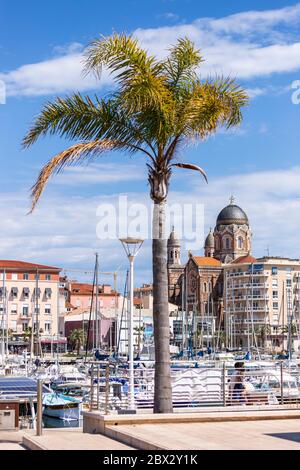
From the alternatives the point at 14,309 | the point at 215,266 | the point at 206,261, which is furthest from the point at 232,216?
the point at 14,309

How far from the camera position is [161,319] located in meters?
17.4

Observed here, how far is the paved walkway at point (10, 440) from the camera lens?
14805 mm

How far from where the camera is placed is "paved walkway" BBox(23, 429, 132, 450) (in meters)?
13.7

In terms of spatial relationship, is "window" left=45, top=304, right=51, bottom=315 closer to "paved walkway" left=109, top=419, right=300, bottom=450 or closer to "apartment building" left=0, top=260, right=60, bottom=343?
"apartment building" left=0, top=260, right=60, bottom=343

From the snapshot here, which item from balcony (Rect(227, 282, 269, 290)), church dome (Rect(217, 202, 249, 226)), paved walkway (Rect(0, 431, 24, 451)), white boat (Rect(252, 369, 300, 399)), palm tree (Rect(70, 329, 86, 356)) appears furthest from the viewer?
church dome (Rect(217, 202, 249, 226))

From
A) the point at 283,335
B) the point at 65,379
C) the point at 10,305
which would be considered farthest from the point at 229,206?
the point at 65,379

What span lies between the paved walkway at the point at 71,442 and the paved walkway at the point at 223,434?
338 millimetres

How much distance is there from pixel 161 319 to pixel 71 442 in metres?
4.00

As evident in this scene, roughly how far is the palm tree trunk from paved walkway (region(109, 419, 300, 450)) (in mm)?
1326

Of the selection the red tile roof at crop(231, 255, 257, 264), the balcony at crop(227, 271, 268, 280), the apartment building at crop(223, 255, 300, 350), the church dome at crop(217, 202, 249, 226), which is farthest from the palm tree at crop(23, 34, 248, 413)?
the church dome at crop(217, 202, 249, 226)

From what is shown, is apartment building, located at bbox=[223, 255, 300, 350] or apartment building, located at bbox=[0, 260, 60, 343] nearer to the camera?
apartment building, located at bbox=[0, 260, 60, 343]

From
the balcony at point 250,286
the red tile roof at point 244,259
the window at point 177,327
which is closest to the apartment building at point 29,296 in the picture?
the window at point 177,327
